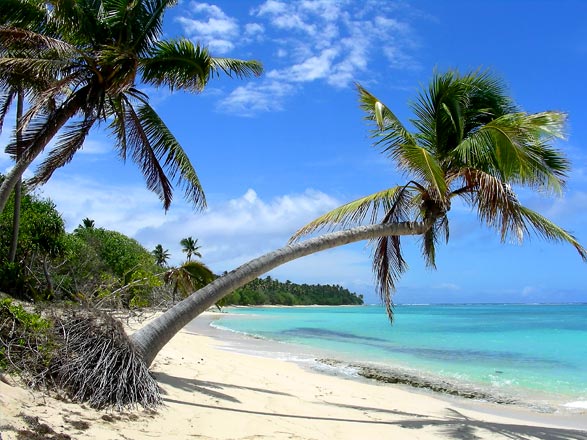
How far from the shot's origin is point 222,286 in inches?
297

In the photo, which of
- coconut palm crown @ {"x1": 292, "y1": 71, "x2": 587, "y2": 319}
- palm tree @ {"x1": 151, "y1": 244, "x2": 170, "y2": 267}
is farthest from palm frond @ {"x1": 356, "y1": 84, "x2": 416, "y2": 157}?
palm tree @ {"x1": 151, "y1": 244, "x2": 170, "y2": 267}

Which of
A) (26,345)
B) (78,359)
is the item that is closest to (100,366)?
(78,359)

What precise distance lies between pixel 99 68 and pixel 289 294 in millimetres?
116635

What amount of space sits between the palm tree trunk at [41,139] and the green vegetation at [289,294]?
265 ft

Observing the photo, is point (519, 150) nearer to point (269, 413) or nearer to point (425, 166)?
point (425, 166)

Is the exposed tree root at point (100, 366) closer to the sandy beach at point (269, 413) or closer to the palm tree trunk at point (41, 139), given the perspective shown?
the sandy beach at point (269, 413)

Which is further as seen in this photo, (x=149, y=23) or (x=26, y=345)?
(x=149, y=23)

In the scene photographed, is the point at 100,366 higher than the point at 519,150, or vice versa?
the point at 519,150

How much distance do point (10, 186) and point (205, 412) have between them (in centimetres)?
428

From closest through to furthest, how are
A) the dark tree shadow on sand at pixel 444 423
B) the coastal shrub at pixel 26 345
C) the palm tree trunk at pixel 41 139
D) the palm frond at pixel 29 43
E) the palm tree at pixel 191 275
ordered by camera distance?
the coastal shrub at pixel 26 345 < the dark tree shadow on sand at pixel 444 423 < the palm frond at pixel 29 43 < the palm tree trunk at pixel 41 139 < the palm tree at pixel 191 275

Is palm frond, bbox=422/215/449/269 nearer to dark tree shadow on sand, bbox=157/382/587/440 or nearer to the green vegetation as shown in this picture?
dark tree shadow on sand, bbox=157/382/587/440

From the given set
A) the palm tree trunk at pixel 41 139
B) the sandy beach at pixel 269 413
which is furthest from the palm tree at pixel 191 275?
the palm tree trunk at pixel 41 139

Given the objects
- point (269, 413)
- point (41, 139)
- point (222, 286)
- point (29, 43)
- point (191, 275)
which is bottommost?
point (269, 413)

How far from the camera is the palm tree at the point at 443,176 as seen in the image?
7.53 meters
